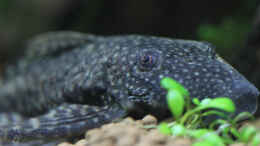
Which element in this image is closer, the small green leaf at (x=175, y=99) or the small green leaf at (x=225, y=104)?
the small green leaf at (x=225, y=104)

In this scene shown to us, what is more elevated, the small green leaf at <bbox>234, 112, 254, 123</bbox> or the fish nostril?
the fish nostril

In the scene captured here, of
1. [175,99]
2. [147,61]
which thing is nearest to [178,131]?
[175,99]

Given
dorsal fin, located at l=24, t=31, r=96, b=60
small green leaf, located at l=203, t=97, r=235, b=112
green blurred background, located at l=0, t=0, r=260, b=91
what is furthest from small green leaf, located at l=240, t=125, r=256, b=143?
dorsal fin, located at l=24, t=31, r=96, b=60

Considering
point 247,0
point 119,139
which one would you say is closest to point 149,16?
point 247,0

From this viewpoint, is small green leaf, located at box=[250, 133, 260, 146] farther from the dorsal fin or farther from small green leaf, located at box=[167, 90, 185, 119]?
the dorsal fin

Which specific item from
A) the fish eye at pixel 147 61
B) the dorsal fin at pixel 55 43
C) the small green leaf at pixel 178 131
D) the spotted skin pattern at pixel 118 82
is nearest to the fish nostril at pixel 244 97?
the spotted skin pattern at pixel 118 82

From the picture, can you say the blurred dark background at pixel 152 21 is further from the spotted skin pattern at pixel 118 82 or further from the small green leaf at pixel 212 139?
the small green leaf at pixel 212 139

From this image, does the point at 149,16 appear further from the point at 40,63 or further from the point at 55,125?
the point at 55,125
